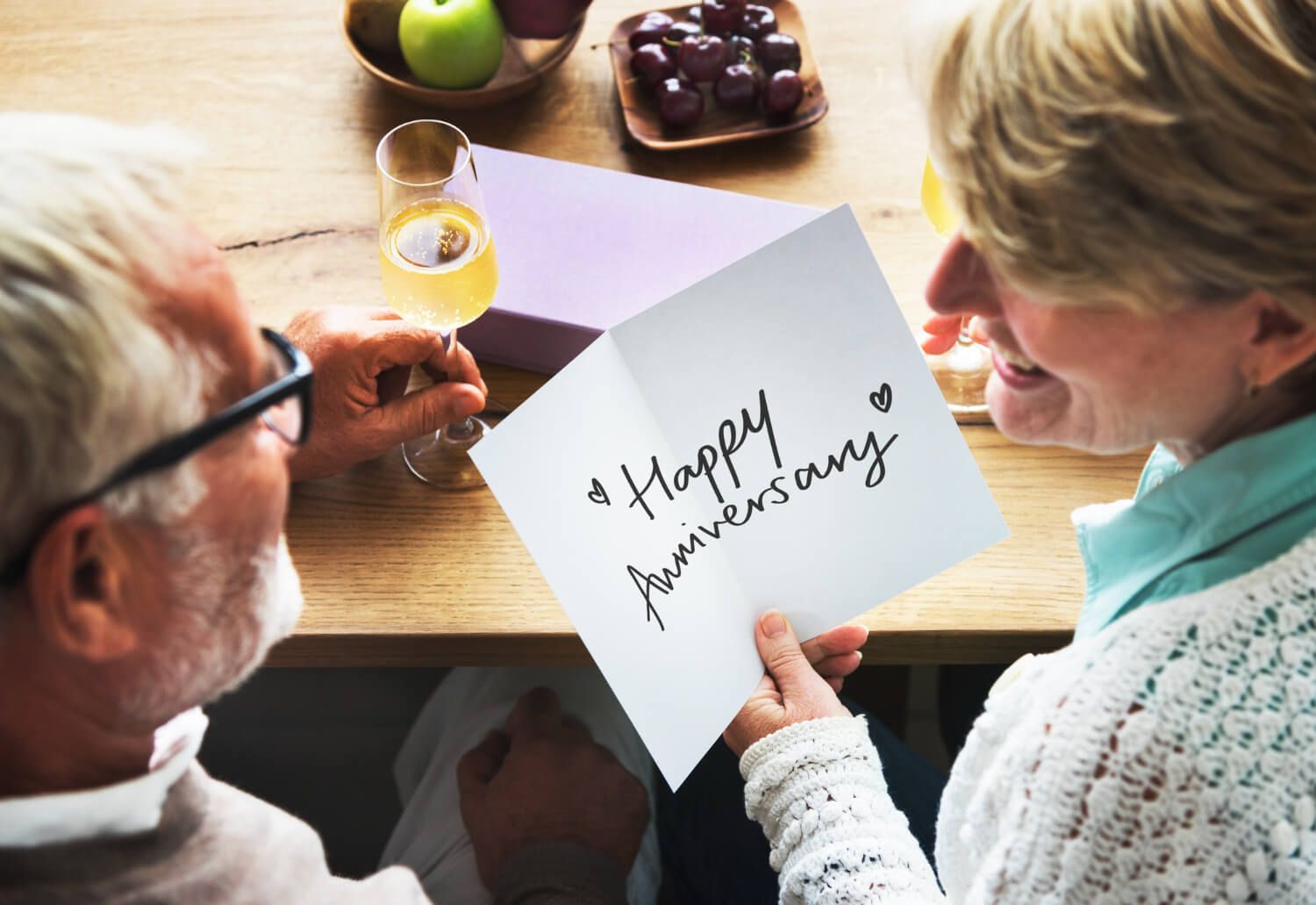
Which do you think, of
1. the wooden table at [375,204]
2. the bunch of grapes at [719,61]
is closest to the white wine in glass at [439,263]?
the wooden table at [375,204]

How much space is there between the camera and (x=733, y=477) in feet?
3.27

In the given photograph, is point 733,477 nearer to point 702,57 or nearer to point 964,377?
point 964,377

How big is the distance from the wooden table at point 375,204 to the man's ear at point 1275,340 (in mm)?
335

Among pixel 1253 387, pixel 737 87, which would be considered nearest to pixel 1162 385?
pixel 1253 387

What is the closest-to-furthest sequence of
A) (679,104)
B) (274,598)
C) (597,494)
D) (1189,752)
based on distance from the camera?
(1189,752) < (274,598) < (597,494) < (679,104)

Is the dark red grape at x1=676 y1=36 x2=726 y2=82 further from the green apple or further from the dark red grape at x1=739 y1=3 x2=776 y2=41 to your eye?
the green apple

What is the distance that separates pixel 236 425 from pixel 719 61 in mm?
816

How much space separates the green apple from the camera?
4.26 feet

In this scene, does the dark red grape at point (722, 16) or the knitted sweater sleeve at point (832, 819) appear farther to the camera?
the dark red grape at point (722, 16)

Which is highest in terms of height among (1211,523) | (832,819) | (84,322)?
(84,322)

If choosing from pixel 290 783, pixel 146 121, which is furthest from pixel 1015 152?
pixel 290 783

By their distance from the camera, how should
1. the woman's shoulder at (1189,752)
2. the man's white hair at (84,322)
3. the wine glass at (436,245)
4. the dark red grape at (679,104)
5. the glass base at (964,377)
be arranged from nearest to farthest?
the man's white hair at (84,322) < the woman's shoulder at (1189,752) < the wine glass at (436,245) < the glass base at (964,377) < the dark red grape at (679,104)

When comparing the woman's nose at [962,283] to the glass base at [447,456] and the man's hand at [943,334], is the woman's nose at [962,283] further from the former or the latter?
the glass base at [447,456]

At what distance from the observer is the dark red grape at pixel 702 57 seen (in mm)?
1316
